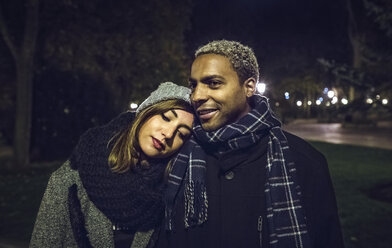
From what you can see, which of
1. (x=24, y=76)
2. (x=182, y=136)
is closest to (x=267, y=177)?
(x=182, y=136)

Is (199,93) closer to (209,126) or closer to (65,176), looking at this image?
(209,126)

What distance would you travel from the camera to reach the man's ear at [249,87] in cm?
264

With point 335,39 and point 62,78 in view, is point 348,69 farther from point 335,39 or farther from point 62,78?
point 335,39

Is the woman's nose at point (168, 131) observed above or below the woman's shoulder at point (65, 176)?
above

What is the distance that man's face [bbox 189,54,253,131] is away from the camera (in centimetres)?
254

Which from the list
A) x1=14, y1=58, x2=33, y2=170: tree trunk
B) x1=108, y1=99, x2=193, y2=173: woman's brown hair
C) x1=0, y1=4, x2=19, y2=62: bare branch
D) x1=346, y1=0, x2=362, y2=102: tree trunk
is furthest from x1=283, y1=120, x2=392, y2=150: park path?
x1=108, y1=99, x2=193, y2=173: woman's brown hair

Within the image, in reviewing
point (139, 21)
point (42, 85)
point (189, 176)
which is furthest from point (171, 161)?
point (139, 21)

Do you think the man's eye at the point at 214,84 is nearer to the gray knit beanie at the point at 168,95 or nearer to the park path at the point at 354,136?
the gray knit beanie at the point at 168,95

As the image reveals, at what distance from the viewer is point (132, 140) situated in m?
2.95

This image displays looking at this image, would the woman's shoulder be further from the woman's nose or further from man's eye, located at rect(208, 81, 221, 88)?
man's eye, located at rect(208, 81, 221, 88)

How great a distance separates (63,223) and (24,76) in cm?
1153

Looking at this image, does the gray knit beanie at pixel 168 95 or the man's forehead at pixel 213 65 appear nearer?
the man's forehead at pixel 213 65

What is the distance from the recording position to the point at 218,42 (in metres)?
2.60

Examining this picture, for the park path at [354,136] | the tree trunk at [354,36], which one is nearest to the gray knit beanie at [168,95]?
the tree trunk at [354,36]
